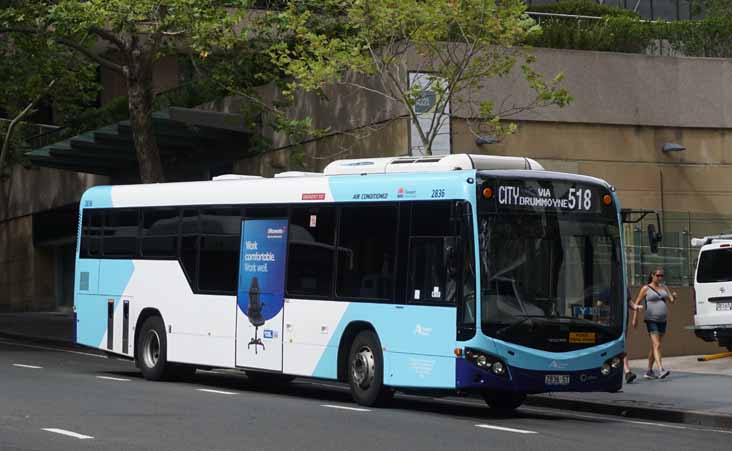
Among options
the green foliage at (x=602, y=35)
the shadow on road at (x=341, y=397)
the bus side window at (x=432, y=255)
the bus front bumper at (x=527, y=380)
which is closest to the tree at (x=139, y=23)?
the shadow on road at (x=341, y=397)

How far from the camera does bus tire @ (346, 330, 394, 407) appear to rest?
17312 mm

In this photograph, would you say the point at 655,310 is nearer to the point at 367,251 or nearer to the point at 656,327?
the point at 656,327

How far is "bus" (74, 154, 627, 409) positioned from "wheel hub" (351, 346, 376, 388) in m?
0.02

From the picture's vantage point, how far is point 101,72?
52.4 meters

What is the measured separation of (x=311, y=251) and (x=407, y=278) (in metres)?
1.99

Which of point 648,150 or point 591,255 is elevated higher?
point 648,150

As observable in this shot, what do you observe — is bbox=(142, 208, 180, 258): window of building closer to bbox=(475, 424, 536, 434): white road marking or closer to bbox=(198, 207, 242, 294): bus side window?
bbox=(198, 207, 242, 294): bus side window

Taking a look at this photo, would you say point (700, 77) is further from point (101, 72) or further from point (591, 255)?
point (101, 72)

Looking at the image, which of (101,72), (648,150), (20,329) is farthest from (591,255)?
(101,72)

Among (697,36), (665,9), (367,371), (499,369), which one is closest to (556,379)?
(499,369)

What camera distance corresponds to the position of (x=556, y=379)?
16.4 m

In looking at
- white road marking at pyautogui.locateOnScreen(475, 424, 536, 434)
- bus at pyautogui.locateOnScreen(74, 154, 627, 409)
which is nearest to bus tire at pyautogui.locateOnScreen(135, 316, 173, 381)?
bus at pyautogui.locateOnScreen(74, 154, 627, 409)

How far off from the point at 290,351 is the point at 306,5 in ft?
32.2

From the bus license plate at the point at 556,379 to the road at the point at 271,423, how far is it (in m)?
0.48
